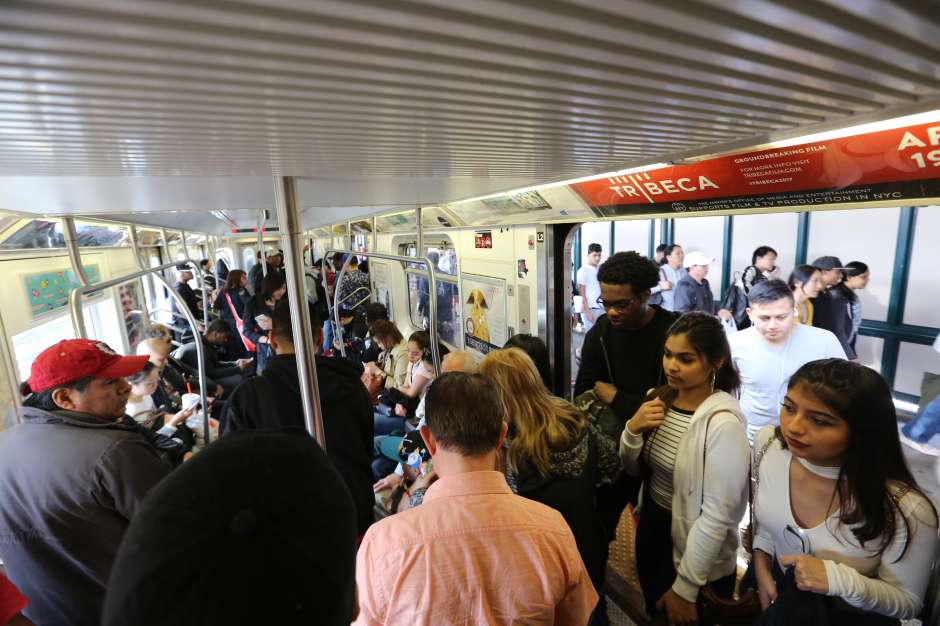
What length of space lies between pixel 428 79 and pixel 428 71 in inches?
1.4

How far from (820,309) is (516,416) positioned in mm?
4621

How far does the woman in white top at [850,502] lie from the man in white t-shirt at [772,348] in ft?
5.96

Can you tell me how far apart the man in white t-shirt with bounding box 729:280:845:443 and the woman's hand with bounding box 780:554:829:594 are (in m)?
1.97

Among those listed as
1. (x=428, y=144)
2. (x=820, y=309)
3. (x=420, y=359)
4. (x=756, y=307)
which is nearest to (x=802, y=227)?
(x=820, y=309)

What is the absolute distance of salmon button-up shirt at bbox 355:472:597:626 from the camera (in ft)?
3.63

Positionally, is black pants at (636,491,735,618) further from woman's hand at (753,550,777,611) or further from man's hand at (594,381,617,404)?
man's hand at (594,381,617,404)

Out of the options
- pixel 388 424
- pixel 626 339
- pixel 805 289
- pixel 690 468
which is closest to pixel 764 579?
pixel 690 468

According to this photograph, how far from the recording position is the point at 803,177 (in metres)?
2.47

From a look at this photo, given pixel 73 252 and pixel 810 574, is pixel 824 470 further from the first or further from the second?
pixel 73 252

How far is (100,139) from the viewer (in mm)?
987

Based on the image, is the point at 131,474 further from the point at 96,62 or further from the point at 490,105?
the point at 490,105

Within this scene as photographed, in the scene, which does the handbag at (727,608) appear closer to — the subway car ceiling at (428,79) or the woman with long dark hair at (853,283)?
the subway car ceiling at (428,79)

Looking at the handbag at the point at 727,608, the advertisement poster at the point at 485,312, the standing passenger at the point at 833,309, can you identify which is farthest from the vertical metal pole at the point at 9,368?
the standing passenger at the point at 833,309

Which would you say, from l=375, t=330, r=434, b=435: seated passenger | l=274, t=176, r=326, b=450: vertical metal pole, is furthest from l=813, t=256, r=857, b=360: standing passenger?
l=274, t=176, r=326, b=450: vertical metal pole
